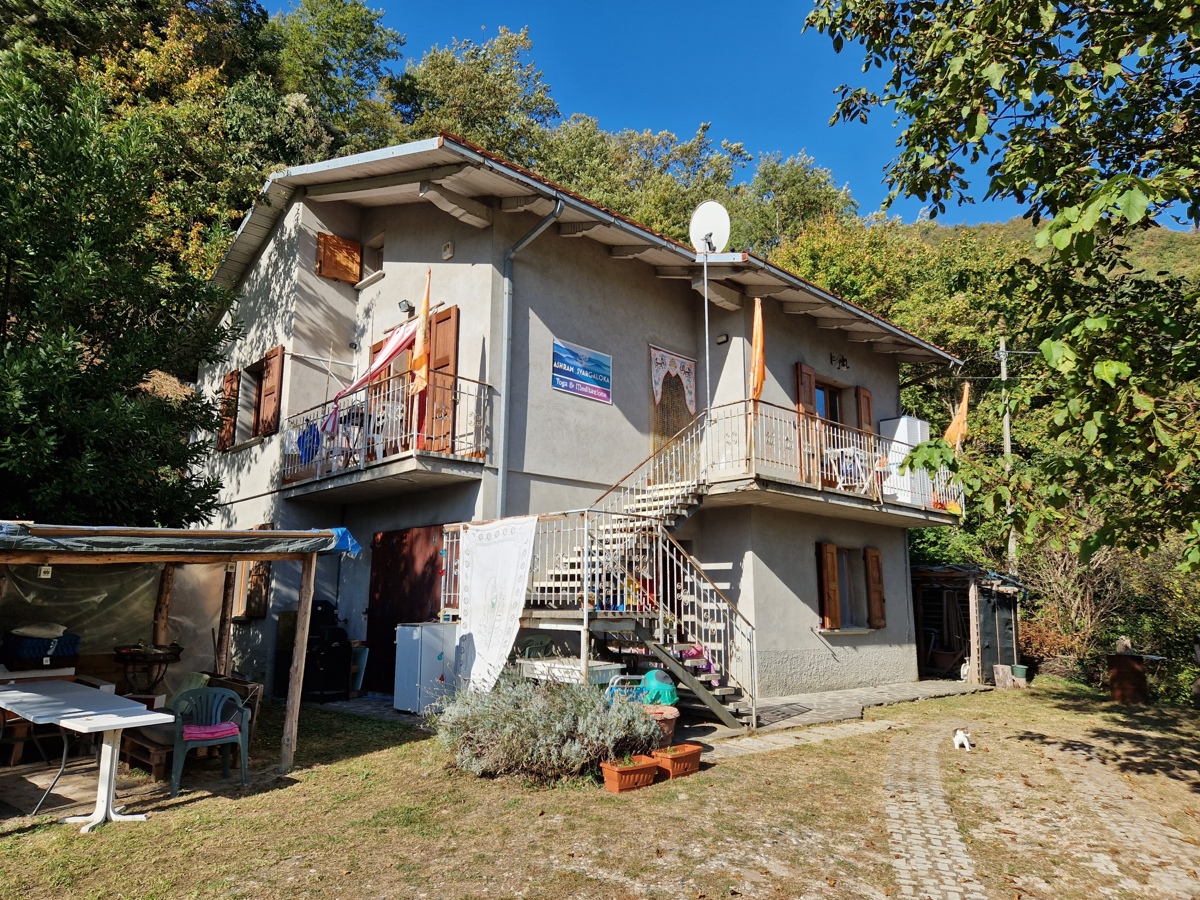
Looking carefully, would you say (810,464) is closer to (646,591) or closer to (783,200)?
(646,591)

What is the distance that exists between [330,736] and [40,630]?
352cm

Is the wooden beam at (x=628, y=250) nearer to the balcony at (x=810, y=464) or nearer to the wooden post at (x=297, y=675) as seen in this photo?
the balcony at (x=810, y=464)

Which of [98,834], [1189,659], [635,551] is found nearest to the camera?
[98,834]

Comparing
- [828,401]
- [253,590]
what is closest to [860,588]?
[828,401]

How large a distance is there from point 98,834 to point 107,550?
78.2 inches

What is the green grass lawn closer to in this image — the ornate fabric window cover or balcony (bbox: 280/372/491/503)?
balcony (bbox: 280/372/491/503)

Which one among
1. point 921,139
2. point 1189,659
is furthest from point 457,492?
point 1189,659

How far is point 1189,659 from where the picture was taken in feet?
50.2

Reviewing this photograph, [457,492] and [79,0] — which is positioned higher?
[79,0]

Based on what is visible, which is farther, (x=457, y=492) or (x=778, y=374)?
(x=778, y=374)

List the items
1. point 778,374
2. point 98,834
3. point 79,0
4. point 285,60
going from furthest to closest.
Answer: point 285,60
point 79,0
point 778,374
point 98,834

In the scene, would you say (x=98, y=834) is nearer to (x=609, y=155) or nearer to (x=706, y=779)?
(x=706, y=779)

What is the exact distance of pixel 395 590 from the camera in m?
11.4

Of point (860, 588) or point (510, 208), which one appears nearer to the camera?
point (510, 208)
